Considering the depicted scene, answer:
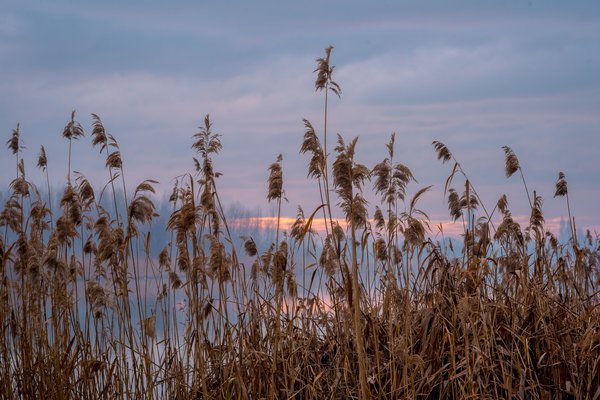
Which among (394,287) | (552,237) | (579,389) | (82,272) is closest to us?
(579,389)

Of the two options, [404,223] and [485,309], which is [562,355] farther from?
[404,223]

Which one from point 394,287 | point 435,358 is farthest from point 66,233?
point 435,358

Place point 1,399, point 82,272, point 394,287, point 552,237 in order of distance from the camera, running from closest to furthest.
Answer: point 394,287, point 1,399, point 82,272, point 552,237

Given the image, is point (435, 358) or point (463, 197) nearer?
point (435, 358)

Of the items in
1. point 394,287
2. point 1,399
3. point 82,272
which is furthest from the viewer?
Result: point 82,272

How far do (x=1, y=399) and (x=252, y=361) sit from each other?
2273mm

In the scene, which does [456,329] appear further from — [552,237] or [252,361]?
[552,237]

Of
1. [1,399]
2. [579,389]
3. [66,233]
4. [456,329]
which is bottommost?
[1,399]

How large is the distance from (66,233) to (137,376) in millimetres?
1297

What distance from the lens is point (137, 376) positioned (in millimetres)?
Result: 5086

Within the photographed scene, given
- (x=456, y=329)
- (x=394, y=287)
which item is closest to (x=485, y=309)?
(x=456, y=329)

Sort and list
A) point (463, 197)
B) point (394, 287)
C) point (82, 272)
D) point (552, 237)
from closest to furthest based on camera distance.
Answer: point (394, 287), point (82, 272), point (463, 197), point (552, 237)

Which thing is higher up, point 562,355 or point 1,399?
point 562,355

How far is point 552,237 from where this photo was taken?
26.0 feet
